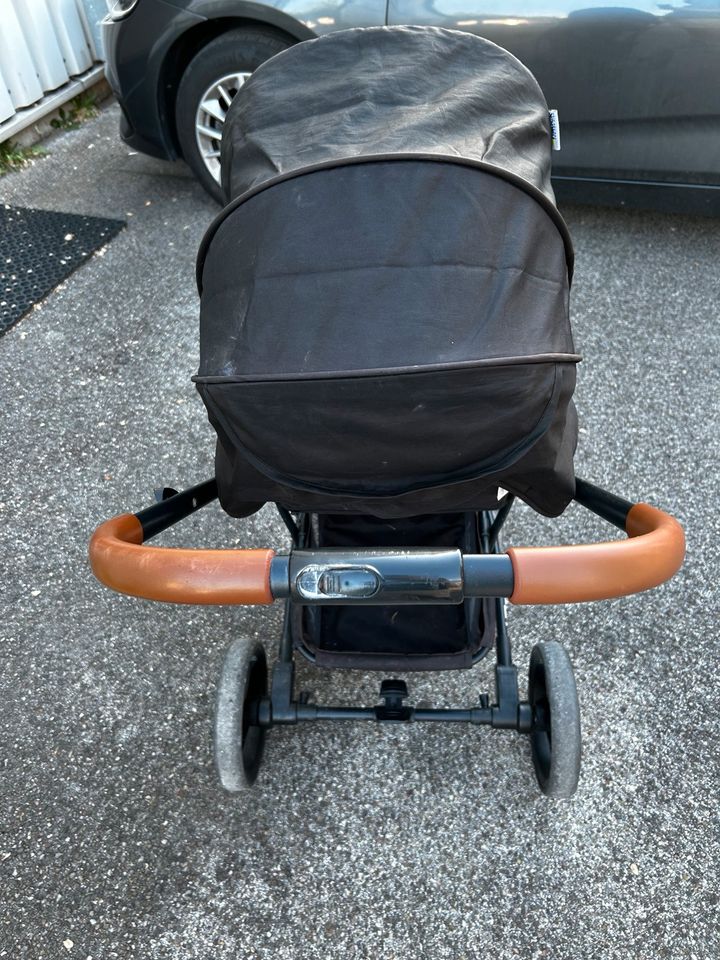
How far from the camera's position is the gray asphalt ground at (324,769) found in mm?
1759

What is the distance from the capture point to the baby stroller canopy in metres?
1.33

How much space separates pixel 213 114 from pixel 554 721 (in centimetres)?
344

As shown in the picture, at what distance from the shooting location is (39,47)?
4699 mm

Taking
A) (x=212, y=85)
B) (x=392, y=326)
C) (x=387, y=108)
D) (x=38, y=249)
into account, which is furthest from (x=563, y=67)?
(x=38, y=249)

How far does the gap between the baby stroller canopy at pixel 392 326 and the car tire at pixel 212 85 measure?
238cm

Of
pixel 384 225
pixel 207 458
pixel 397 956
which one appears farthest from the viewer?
pixel 207 458

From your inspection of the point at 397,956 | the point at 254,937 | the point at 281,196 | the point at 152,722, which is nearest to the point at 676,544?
the point at 281,196

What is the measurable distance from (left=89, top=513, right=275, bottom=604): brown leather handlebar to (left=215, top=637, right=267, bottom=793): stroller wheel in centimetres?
50

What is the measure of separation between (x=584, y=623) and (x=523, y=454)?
44.4 inches

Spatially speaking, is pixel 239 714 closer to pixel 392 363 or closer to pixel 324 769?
pixel 324 769

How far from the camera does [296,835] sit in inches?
74.9

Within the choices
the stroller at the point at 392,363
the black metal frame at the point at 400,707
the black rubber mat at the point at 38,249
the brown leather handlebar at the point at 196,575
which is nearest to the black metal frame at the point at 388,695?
the black metal frame at the point at 400,707

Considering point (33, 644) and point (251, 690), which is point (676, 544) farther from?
point (33, 644)

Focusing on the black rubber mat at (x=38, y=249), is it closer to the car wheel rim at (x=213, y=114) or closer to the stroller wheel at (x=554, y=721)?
the car wheel rim at (x=213, y=114)
